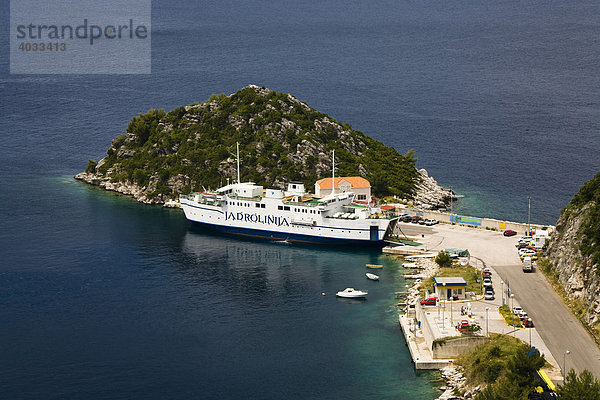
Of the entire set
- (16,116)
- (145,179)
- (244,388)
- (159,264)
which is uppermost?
(16,116)

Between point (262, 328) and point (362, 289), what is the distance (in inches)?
653

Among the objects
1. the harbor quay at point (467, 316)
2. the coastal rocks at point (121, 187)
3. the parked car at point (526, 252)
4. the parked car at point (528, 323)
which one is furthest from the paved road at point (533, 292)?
the coastal rocks at point (121, 187)

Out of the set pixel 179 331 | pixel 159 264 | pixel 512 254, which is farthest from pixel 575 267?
pixel 159 264

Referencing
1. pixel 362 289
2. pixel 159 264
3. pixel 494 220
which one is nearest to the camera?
pixel 362 289

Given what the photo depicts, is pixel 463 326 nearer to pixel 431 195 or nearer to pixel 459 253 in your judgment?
pixel 459 253

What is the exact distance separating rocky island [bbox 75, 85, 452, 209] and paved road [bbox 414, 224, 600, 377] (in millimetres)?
19658

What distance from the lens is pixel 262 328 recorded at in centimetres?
8706

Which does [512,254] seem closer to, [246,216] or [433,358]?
[433,358]

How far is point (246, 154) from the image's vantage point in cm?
14312

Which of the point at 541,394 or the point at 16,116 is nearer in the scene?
the point at 541,394

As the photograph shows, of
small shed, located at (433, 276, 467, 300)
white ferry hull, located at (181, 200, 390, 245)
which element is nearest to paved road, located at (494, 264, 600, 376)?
small shed, located at (433, 276, 467, 300)

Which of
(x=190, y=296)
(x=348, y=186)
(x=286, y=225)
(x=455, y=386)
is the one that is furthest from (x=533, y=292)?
(x=348, y=186)

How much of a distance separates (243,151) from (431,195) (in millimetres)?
33417

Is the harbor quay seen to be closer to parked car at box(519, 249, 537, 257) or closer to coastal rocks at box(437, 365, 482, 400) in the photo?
parked car at box(519, 249, 537, 257)
